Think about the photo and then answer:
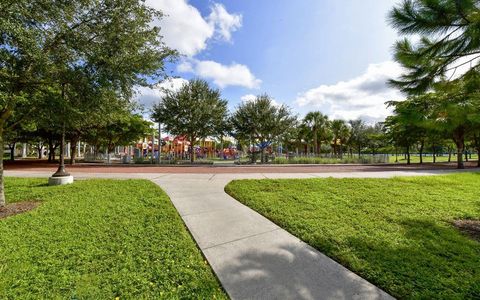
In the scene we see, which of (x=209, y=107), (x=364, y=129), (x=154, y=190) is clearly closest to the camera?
(x=154, y=190)

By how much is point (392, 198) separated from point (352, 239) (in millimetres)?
4259

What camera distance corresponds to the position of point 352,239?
4.36 meters

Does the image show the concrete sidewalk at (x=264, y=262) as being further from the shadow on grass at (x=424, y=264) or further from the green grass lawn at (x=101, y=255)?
the shadow on grass at (x=424, y=264)

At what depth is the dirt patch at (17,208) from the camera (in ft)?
19.6

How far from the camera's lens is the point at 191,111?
26703mm

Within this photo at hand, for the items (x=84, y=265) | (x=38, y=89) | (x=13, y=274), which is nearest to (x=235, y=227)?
(x=84, y=265)

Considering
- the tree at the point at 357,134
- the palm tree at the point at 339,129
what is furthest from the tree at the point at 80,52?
the tree at the point at 357,134

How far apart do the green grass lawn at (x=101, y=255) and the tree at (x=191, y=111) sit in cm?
2076

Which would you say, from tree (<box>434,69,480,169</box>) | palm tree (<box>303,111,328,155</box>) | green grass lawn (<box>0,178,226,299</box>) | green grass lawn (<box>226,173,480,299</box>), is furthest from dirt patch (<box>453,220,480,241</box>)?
palm tree (<box>303,111,328,155</box>)

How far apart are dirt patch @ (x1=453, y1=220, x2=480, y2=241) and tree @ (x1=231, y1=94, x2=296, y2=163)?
76.5 feet

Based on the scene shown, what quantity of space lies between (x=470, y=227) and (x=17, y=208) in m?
10.8

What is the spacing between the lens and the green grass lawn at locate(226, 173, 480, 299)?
3176mm

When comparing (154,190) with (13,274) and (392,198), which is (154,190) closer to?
(13,274)

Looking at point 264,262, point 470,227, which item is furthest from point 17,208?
point 470,227
